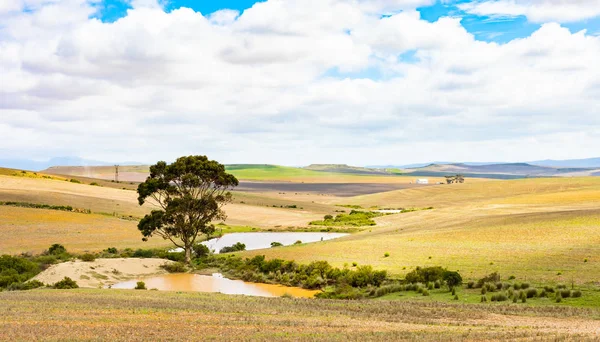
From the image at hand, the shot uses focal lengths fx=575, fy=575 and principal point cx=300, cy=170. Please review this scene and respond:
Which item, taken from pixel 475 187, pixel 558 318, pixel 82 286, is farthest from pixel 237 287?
pixel 475 187

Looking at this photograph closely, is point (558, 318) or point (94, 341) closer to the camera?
point (94, 341)

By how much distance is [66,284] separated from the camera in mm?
35938

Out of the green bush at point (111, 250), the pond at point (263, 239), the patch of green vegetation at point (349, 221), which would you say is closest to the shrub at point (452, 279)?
the green bush at point (111, 250)

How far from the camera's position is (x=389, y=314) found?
72.5 feet

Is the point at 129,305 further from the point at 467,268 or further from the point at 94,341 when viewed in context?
the point at 467,268

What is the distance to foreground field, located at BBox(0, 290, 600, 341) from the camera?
16.6 m

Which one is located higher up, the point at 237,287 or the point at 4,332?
the point at 4,332

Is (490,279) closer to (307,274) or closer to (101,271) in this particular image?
(307,274)

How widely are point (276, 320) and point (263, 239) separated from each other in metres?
51.6

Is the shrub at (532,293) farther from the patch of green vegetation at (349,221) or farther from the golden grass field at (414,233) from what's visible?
the patch of green vegetation at (349,221)

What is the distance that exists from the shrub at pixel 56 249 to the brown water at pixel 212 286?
13.5 meters

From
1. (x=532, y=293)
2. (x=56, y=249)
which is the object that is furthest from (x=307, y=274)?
(x=56, y=249)

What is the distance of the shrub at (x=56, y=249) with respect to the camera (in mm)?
52244

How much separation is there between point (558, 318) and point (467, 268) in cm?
1509
